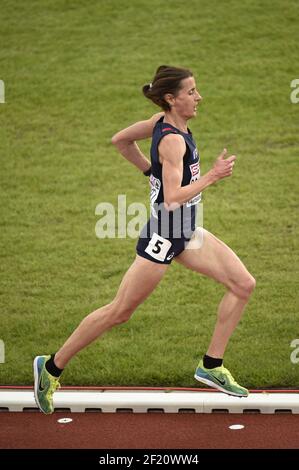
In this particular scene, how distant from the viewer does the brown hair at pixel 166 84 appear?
520 centimetres

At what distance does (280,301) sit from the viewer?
305 inches

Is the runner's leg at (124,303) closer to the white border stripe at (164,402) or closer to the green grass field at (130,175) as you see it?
the white border stripe at (164,402)

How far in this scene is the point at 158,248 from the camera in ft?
17.1

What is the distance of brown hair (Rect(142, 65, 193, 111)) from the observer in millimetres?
5199

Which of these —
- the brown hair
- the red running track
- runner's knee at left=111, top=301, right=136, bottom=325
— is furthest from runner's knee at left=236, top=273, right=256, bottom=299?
the brown hair

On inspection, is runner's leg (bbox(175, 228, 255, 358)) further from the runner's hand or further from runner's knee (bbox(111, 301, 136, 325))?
the runner's hand

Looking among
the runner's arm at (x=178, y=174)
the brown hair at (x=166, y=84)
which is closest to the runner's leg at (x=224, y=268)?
the runner's arm at (x=178, y=174)

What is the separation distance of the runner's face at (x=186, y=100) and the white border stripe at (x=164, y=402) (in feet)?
6.57

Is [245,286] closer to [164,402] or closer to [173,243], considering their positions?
[173,243]

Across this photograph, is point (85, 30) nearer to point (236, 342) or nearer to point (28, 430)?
point (236, 342)

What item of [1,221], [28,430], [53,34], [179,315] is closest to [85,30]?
[53,34]

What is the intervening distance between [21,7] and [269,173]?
6.34 metres

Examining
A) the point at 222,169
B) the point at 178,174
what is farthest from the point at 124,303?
the point at 222,169

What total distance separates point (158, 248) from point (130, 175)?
5.64 metres
